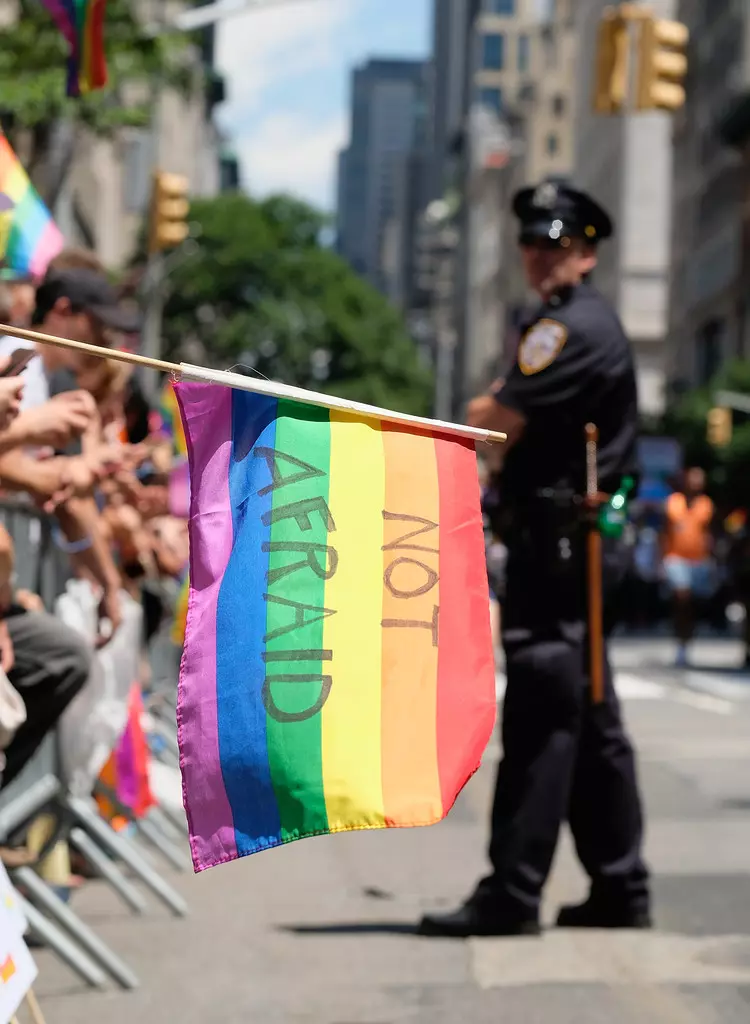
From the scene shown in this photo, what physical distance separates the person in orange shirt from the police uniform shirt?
57.9ft

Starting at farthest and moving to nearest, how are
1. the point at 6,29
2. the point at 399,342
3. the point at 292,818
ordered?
the point at 399,342 → the point at 6,29 → the point at 292,818

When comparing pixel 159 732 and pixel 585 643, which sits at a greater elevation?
pixel 585 643

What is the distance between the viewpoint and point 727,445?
5072 centimetres

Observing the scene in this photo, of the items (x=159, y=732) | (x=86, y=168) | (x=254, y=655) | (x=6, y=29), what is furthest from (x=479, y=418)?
(x=86, y=168)

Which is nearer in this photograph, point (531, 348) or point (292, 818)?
point (292, 818)

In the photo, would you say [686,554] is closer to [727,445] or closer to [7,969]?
[7,969]

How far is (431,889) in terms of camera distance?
8250 mm

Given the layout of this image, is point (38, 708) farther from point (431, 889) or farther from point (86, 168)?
point (86, 168)

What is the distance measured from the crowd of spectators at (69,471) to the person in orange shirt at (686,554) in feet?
48.5

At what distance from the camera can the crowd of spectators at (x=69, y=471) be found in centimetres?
574

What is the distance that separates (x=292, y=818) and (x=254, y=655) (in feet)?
1.03

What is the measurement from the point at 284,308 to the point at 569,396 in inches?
2534

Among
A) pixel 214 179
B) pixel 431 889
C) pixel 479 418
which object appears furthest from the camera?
pixel 214 179

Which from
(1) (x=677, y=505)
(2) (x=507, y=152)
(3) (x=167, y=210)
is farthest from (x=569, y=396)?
(2) (x=507, y=152)
